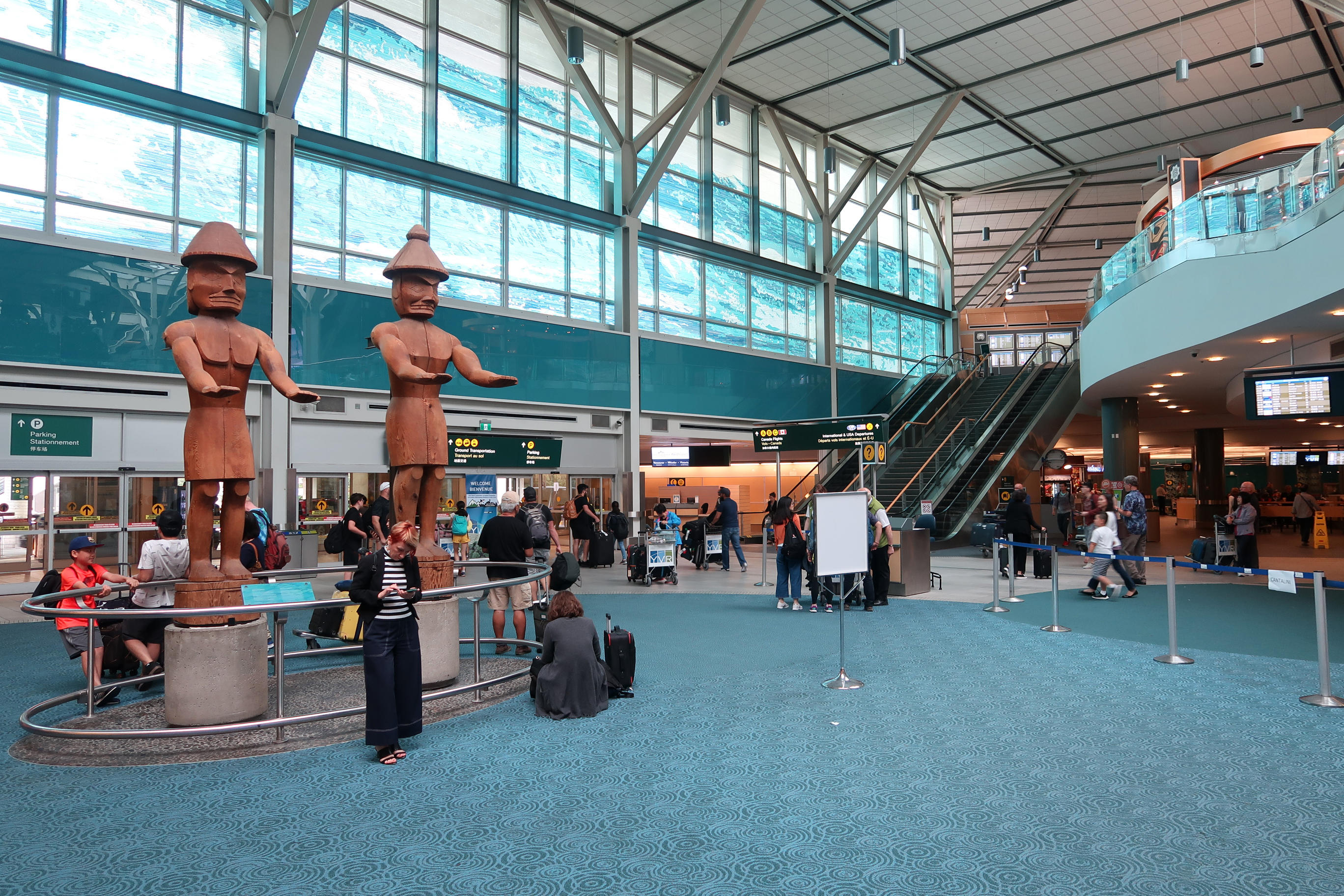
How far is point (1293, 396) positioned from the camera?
466 inches

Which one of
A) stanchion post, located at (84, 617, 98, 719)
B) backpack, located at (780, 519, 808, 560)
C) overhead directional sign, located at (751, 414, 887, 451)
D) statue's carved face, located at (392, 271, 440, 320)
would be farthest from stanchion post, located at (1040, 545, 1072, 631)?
stanchion post, located at (84, 617, 98, 719)

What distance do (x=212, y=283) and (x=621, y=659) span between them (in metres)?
4.31

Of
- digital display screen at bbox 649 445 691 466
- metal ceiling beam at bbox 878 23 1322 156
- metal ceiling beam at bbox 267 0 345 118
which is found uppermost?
metal ceiling beam at bbox 878 23 1322 156

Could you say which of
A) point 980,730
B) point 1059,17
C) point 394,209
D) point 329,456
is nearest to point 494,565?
point 980,730

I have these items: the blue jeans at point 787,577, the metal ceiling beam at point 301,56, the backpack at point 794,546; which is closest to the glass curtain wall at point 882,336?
the blue jeans at point 787,577

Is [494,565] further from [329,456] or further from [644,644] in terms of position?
[329,456]

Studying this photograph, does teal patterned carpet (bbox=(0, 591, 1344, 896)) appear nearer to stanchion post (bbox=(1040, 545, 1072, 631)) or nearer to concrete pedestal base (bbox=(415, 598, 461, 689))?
concrete pedestal base (bbox=(415, 598, 461, 689))

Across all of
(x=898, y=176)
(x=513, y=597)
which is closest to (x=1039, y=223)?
(x=898, y=176)

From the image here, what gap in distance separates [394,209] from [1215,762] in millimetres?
16968

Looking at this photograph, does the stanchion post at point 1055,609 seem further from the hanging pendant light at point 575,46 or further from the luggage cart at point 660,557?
the hanging pendant light at point 575,46

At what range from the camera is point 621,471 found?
21250 millimetres

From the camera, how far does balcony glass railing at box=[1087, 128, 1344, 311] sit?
10.2m

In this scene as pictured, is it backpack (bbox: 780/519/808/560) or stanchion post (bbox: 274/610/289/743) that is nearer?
stanchion post (bbox: 274/610/289/743)

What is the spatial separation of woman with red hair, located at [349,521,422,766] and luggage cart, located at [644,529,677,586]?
985 centimetres
